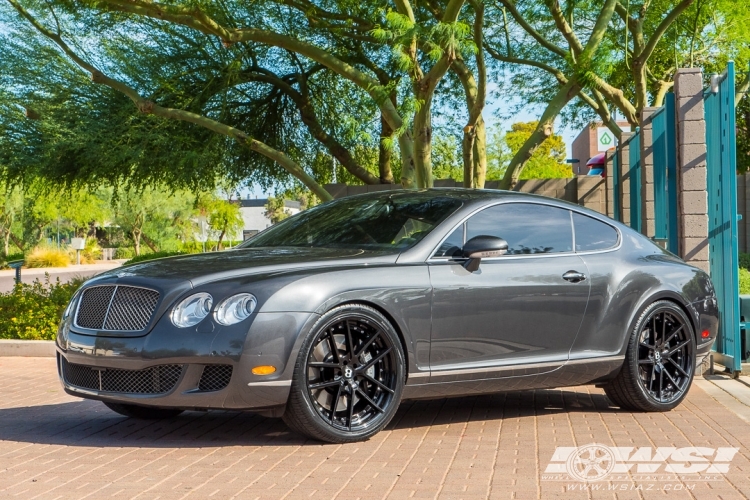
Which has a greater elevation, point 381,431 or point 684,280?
point 684,280

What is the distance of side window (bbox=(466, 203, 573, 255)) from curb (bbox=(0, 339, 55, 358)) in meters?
6.67

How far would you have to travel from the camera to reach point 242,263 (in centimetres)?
625

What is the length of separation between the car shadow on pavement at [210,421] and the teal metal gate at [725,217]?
174 cm

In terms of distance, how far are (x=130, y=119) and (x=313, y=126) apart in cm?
394

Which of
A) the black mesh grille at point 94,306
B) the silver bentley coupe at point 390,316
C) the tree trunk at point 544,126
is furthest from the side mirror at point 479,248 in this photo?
the tree trunk at point 544,126

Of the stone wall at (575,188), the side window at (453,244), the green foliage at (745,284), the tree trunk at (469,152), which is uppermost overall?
the tree trunk at (469,152)

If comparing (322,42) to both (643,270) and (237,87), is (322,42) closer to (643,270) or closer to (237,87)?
(237,87)

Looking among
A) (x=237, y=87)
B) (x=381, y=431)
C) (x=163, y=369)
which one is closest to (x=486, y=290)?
(x=381, y=431)

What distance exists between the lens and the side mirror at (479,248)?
654 cm

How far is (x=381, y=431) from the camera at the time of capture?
6.64 meters

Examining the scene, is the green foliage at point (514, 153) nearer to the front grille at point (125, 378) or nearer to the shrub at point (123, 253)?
the shrub at point (123, 253)

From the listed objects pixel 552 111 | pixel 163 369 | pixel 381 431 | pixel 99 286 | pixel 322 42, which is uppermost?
pixel 322 42

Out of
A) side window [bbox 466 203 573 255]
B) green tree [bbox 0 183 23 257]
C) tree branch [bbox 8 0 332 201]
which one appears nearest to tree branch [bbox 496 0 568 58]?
tree branch [bbox 8 0 332 201]

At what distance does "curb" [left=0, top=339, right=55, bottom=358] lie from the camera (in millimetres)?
11922
